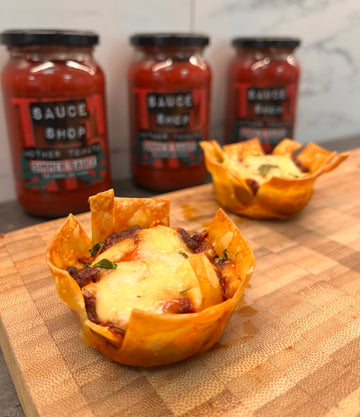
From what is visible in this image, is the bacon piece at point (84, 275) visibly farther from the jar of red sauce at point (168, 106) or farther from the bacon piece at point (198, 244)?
the jar of red sauce at point (168, 106)

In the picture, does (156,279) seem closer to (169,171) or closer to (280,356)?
(280,356)

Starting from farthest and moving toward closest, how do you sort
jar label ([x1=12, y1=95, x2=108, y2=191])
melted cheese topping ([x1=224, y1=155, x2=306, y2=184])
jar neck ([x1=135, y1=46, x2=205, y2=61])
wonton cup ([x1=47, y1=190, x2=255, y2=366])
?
jar neck ([x1=135, y1=46, x2=205, y2=61]), melted cheese topping ([x1=224, y1=155, x2=306, y2=184]), jar label ([x1=12, y1=95, x2=108, y2=191]), wonton cup ([x1=47, y1=190, x2=255, y2=366])

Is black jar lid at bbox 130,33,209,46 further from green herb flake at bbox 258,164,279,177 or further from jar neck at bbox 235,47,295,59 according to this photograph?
green herb flake at bbox 258,164,279,177

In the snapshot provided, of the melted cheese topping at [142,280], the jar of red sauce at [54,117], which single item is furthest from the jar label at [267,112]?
the melted cheese topping at [142,280]

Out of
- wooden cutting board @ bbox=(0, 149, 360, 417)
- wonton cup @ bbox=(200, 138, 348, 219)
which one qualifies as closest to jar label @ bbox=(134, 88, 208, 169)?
wonton cup @ bbox=(200, 138, 348, 219)

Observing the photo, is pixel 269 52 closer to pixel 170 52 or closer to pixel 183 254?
pixel 170 52
